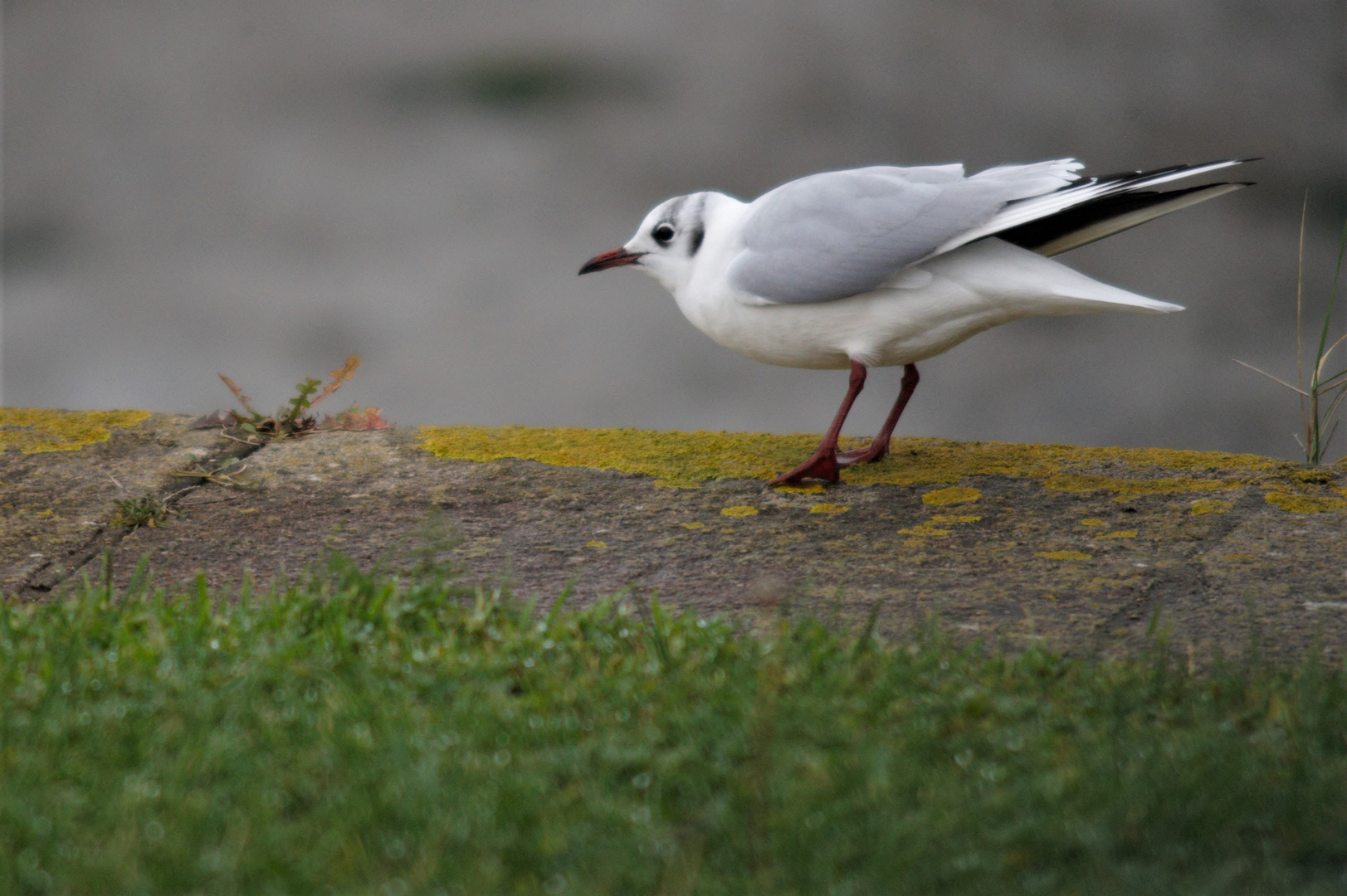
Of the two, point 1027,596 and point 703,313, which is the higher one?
point 703,313

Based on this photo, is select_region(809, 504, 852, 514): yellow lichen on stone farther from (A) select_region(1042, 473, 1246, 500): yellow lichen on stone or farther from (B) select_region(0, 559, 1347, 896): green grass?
(B) select_region(0, 559, 1347, 896): green grass

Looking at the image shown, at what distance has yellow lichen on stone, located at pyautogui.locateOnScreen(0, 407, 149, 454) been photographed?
10.6 ft

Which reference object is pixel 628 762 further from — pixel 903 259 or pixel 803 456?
pixel 803 456

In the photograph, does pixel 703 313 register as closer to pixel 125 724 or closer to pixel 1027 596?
pixel 1027 596

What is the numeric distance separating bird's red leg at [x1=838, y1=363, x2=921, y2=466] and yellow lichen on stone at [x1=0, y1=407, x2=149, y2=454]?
2097 millimetres

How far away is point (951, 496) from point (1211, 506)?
0.59 meters

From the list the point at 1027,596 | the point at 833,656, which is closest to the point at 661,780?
the point at 833,656

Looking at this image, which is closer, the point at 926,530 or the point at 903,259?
the point at 926,530

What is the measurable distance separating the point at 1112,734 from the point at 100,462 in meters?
2.62

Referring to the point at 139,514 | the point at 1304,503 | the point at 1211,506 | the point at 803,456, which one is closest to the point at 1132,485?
the point at 1211,506

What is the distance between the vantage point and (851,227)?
9.41ft

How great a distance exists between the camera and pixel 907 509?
110 inches

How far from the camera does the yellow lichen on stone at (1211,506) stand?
269 centimetres

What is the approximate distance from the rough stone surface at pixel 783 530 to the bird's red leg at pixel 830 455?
0.06 meters
